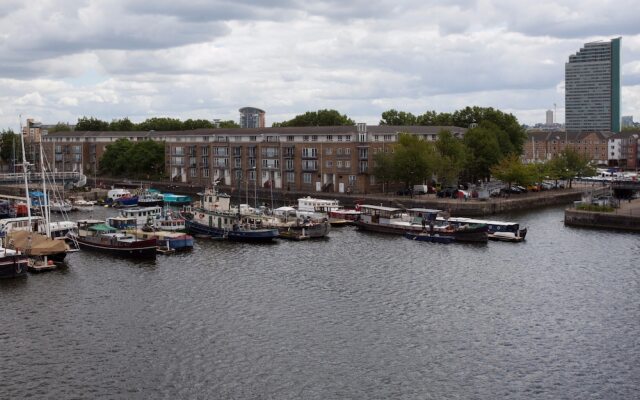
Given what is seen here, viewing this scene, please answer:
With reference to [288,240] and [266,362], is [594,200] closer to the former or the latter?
[288,240]

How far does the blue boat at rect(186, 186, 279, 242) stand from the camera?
205ft

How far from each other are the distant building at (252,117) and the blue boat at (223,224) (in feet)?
318

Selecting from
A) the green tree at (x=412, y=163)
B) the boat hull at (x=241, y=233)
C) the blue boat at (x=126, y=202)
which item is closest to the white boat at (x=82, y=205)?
the blue boat at (x=126, y=202)

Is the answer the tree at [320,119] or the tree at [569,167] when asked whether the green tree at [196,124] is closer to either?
the tree at [320,119]

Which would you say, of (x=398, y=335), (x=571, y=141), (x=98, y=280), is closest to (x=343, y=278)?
(x=398, y=335)

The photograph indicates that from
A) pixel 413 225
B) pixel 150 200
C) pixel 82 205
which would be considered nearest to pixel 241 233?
pixel 413 225

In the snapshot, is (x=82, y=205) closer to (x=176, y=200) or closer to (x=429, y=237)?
(x=176, y=200)

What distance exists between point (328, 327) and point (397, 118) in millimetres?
120590

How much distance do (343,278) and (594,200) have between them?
4406 cm

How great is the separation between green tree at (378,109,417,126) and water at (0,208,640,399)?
97.0m

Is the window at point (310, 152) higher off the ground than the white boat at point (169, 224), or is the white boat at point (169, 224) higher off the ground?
the window at point (310, 152)

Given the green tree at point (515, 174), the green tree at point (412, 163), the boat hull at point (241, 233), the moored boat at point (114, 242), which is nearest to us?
the moored boat at point (114, 242)

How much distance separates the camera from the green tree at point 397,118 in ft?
495

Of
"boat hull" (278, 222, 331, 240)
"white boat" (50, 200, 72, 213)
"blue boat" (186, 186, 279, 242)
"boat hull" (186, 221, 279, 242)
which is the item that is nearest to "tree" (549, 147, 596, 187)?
"boat hull" (278, 222, 331, 240)
